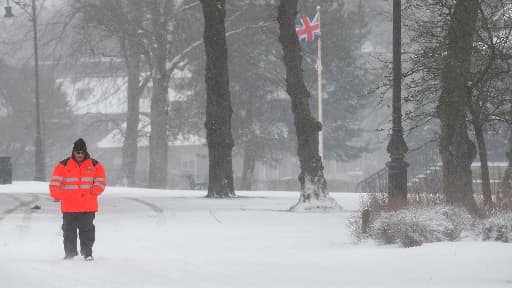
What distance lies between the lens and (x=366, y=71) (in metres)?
56.6

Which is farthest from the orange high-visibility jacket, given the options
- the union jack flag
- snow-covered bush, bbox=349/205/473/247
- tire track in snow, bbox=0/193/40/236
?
the union jack flag

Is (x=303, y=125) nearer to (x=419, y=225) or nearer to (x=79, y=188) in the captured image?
(x=419, y=225)

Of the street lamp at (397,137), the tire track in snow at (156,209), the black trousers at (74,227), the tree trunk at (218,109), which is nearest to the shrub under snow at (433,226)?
the street lamp at (397,137)

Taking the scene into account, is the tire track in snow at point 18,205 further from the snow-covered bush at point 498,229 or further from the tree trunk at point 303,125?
the snow-covered bush at point 498,229

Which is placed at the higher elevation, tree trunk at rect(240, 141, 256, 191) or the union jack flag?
the union jack flag

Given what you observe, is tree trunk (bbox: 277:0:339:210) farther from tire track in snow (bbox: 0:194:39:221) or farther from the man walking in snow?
the man walking in snow

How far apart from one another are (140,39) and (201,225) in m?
26.3

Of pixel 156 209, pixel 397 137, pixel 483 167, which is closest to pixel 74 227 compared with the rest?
pixel 397 137

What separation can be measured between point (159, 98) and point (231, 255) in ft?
103

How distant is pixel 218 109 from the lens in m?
26.3

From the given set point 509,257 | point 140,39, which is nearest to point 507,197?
point 509,257

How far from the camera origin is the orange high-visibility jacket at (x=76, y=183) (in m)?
13.8

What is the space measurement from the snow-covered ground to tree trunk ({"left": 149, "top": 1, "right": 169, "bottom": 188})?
2267 centimetres

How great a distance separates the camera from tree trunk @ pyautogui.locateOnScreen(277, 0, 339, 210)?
22031 millimetres
